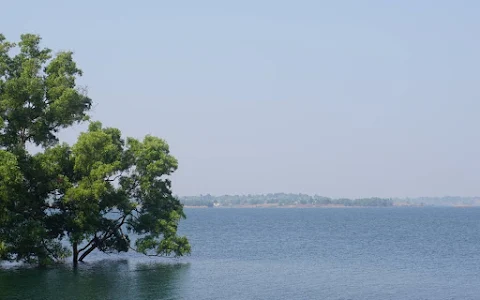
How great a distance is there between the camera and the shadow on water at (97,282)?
47.2m

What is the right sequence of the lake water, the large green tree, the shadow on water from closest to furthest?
the shadow on water, the lake water, the large green tree

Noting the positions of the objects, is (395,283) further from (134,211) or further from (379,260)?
(134,211)

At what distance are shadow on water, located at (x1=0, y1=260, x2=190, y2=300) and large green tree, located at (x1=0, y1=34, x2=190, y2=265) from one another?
2.50m

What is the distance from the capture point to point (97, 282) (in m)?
53.2

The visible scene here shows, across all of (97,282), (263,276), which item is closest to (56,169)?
(97,282)

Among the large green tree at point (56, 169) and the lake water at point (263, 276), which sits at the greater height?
the large green tree at point (56, 169)

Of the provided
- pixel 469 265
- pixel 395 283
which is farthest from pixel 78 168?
pixel 469 265

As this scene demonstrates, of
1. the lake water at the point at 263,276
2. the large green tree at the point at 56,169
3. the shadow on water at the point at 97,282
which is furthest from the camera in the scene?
the large green tree at the point at 56,169

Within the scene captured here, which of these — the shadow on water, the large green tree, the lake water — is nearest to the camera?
the shadow on water

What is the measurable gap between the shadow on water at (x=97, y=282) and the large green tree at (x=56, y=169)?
250cm

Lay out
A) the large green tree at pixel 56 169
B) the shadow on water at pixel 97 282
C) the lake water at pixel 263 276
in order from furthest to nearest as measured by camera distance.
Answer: the large green tree at pixel 56 169
the lake water at pixel 263 276
the shadow on water at pixel 97 282

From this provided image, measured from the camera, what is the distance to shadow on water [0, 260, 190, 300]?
47219 mm

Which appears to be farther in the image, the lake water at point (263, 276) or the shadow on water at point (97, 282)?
the lake water at point (263, 276)

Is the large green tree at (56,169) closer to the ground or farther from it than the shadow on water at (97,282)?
farther from it
